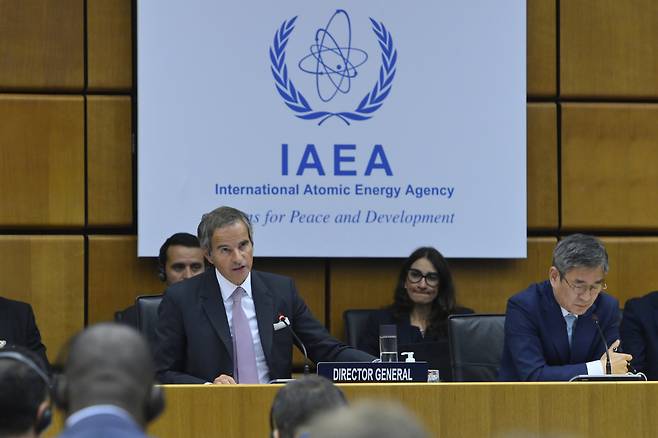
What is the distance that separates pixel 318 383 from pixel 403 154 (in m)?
3.71

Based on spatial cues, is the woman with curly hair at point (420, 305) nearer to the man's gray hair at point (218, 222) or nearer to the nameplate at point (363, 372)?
the man's gray hair at point (218, 222)

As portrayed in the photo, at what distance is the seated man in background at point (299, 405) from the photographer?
7.52 feet

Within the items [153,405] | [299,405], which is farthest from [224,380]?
[153,405]

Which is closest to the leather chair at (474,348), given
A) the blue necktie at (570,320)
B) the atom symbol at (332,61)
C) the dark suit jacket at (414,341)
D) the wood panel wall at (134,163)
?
the dark suit jacket at (414,341)

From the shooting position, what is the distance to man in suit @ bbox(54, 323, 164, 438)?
1.54 m

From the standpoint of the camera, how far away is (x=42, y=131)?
5.96 meters

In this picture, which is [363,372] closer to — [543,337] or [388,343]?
[388,343]

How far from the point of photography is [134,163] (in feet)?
19.6

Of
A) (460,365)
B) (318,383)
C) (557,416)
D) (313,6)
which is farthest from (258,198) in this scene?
(318,383)

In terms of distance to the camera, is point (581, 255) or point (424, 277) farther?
point (424, 277)

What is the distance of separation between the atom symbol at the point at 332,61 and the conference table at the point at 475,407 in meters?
2.38

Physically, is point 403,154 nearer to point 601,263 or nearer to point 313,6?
point 313,6

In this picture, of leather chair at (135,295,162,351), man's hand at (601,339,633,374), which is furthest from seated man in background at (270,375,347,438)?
leather chair at (135,295,162,351)

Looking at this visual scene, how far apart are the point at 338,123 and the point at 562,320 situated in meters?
1.74
